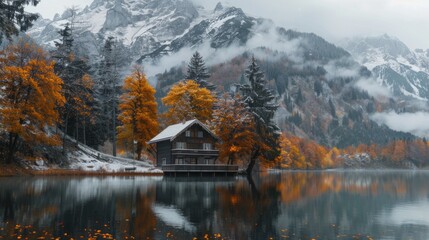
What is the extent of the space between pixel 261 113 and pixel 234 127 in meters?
5.49

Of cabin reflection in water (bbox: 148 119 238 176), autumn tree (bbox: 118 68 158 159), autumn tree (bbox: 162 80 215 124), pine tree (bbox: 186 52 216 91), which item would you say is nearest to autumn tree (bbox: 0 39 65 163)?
autumn tree (bbox: 118 68 158 159)

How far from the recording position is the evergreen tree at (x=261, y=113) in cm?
6694

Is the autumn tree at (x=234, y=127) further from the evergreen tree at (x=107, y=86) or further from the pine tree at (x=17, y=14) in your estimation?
the pine tree at (x=17, y=14)

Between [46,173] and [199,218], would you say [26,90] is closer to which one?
[46,173]

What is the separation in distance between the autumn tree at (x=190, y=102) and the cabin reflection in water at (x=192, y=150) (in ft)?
16.3

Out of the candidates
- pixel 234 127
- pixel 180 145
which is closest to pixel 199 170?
pixel 180 145

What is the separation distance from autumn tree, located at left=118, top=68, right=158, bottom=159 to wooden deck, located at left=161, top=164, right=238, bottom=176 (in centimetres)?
934

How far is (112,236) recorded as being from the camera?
1588cm

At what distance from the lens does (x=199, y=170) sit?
6606 centimetres

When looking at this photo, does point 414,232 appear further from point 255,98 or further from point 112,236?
point 255,98

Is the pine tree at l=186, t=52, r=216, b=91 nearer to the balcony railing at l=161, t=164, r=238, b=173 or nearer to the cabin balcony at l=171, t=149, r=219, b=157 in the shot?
the cabin balcony at l=171, t=149, r=219, b=157

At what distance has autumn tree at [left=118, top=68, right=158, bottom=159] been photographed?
7012 centimetres

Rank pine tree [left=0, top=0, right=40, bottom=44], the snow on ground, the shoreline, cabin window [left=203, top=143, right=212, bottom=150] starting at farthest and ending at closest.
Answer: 1. cabin window [left=203, top=143, right=212, bottom=150]
2. the snow on ground
3. the shoreline
4. pine tree [left=0, top=0, right=40, bottom=44]

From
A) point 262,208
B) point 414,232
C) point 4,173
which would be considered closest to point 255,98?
point 4,173
